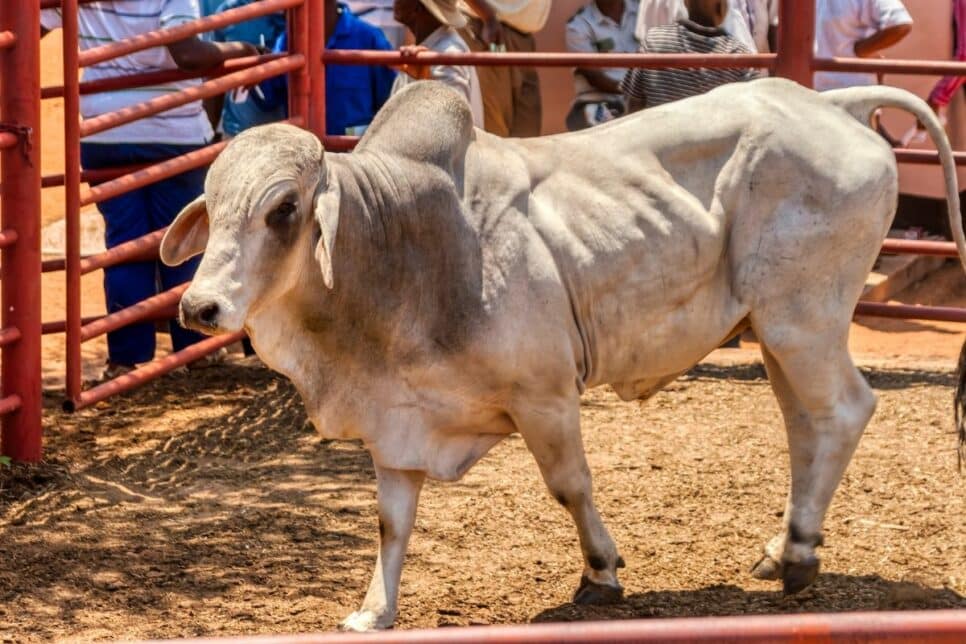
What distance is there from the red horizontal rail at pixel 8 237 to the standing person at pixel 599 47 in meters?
3.88

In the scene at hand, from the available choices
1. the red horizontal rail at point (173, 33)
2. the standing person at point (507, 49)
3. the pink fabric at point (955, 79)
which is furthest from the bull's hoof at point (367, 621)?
the pink fabric at point (955, 79)

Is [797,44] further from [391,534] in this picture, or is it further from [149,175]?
[391,534]

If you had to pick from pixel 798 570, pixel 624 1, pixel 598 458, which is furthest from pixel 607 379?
pixel 624 1

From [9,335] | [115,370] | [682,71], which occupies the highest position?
[682,71]

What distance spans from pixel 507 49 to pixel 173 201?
266cm

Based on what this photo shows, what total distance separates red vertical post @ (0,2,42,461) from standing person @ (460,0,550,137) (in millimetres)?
2753

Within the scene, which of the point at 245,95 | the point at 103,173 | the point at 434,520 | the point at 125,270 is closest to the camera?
the point at 434,520

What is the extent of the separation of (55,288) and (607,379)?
5628 mm

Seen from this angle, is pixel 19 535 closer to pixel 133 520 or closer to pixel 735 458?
pixel 133 520

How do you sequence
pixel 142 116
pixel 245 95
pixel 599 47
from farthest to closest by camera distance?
pixel 599 47
pixel 245 95
pixel 142 116

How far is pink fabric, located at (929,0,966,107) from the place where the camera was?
955 cm

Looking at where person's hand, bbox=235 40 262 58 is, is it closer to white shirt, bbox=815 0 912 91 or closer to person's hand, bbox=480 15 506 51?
person's hand, bbox=480 15 506 51

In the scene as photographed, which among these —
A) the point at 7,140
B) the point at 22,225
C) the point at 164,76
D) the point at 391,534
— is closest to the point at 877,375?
the point at 164,76

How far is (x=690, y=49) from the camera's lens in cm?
741
